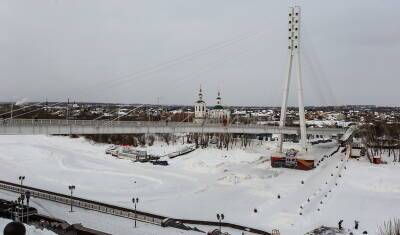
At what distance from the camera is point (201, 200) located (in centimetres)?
3055

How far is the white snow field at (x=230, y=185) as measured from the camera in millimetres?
26141

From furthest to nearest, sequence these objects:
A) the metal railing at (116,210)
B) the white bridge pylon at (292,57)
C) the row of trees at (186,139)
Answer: the row of trees at (186,139) → the white bridge pylon at (292,57) → the metal railing at (116,210)

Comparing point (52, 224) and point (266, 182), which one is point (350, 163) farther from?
point (52, 224)

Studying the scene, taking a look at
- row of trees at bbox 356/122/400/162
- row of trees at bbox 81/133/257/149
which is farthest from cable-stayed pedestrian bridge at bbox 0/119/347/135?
Answer: row of trees at bbox 356/122/400/162

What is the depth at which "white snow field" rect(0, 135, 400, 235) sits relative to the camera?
2614cm

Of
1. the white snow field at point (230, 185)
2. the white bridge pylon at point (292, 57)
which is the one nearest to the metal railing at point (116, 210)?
the white snow field at point (230, 185)

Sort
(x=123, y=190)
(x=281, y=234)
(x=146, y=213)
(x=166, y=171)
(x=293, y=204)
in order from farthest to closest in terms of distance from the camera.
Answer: (x=166, y=171), (x=123, y=190), (x=293, y=204), (x=146, y=213), (x=281, y=234)

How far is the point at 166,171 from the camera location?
147 feet

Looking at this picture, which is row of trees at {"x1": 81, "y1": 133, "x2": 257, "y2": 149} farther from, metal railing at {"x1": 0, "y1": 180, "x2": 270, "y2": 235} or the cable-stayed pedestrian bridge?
metal railing at {"x1": 0, "y1": 180, "x2": 270, "y2": 235}

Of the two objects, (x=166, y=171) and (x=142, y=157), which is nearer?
(x=166, y=171)

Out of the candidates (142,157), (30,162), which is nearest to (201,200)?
(142,157)

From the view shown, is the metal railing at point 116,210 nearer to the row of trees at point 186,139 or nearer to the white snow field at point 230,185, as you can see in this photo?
the white snow field at point 230,185

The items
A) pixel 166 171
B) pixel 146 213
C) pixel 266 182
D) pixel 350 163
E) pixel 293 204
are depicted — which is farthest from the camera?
pixel 350 163

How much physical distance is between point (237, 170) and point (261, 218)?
20006mm
